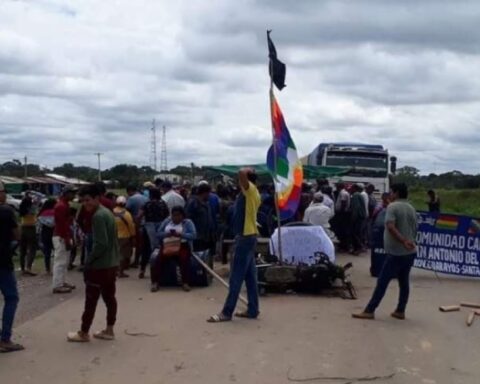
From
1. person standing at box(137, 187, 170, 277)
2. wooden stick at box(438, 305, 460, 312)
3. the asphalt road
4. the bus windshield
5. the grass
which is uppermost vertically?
the bus windshield

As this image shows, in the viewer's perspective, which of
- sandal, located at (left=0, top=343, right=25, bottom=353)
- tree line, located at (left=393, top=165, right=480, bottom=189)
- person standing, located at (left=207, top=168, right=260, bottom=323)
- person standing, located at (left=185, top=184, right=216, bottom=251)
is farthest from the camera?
tree line, located at (left=393, top=165, right=480, bottom=189)

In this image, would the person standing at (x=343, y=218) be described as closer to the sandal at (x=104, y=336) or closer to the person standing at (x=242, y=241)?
the person standing at (x=242, y=241)

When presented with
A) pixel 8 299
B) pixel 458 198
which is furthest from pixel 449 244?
pixel 458 198

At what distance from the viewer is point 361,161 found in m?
28.4

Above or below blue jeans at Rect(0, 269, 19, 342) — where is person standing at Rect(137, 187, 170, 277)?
above

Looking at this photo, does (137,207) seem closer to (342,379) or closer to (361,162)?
(342,379)

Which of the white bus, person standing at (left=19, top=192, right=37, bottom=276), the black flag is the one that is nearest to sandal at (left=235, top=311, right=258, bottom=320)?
the black flag

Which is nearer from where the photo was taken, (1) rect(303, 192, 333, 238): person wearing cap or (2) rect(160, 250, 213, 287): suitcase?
(2) rect(160, 250, 213, 287): suitcase

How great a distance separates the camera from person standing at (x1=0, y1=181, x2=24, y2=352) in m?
7.78

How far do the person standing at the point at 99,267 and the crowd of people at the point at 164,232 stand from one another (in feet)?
0.04

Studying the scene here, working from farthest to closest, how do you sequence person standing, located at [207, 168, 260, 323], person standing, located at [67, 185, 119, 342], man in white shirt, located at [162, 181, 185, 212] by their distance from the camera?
1. man in white shirt, located at [162, 181, 185, 212]
2. person standing, located at [207, 168, 260, 323]
3. person standing, located at [67, 185, 119, 342]

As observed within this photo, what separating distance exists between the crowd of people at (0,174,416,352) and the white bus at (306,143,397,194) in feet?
23.7

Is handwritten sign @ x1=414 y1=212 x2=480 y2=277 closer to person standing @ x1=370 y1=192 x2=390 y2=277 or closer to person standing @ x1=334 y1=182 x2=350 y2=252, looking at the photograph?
person standing @ x1=370 y1=192 x2=390 y2=277

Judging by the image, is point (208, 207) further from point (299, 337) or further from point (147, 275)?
point (299, 337)
